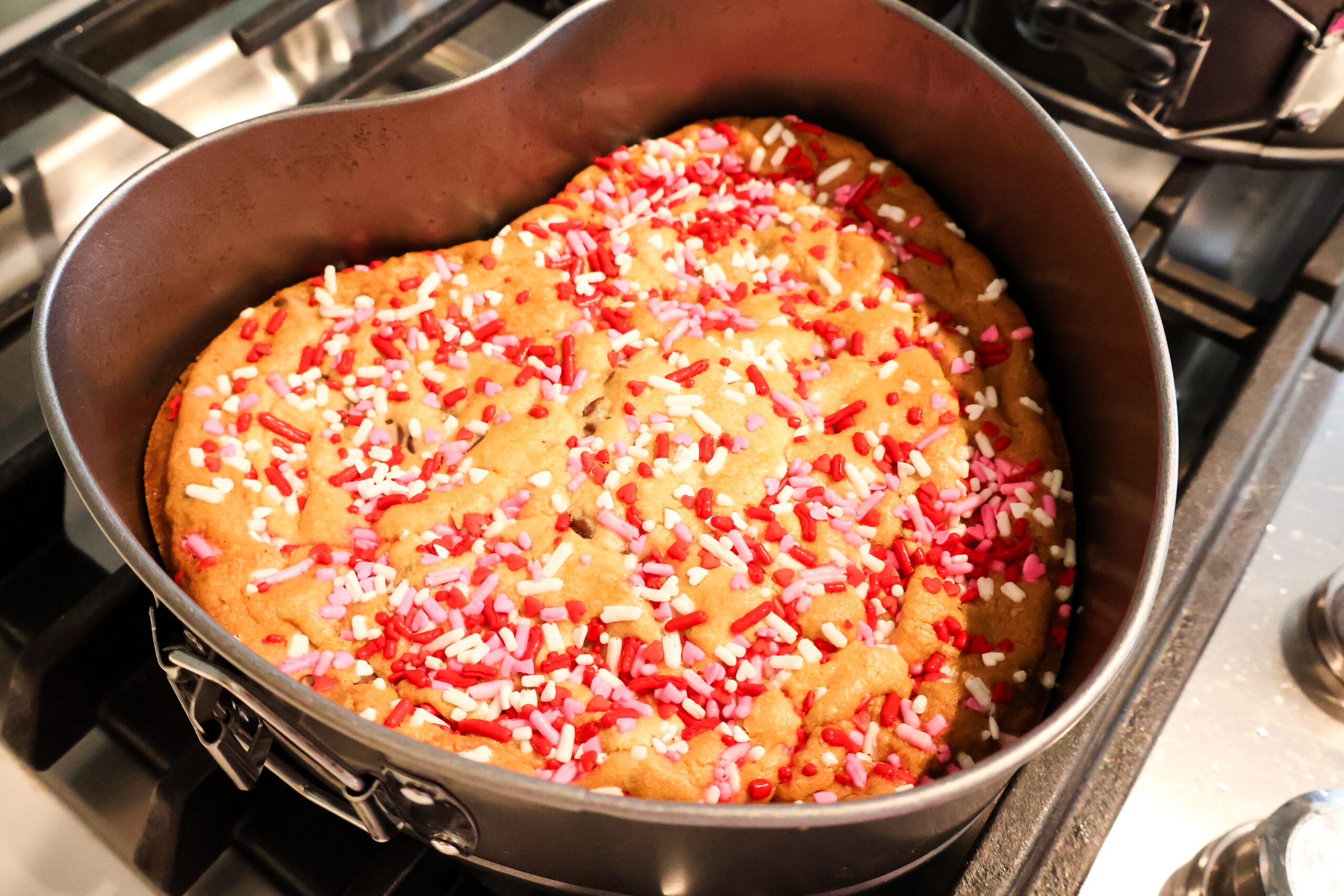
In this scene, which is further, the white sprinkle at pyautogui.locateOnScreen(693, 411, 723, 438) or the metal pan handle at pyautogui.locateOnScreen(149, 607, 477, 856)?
the white sprinkle at pyautogui.locateOnScreen(693, 411, 723, 438)

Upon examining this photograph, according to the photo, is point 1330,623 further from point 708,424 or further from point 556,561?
point 556,561

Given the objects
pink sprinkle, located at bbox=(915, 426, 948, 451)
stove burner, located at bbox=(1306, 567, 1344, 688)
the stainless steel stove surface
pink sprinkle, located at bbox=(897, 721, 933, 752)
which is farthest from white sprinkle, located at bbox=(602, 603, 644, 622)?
stove burner, located at bbox=(1306, 567, 1344, 688)

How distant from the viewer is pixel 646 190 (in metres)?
1.36

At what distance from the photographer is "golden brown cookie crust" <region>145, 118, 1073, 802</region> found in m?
1.00

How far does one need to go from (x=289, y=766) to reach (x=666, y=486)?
48 centimetres

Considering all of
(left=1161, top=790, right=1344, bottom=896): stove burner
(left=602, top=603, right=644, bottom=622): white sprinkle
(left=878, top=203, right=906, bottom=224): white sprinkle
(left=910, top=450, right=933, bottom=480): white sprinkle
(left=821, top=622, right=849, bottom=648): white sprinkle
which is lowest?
(left=602, top=603, right=644, bottom=622): white sprinkle

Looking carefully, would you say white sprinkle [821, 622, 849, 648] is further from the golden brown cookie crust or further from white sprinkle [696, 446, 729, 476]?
white sprinkle [696, 446, 729, 476]

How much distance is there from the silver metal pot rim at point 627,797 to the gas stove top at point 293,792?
24cm

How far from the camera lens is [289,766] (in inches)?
37.2

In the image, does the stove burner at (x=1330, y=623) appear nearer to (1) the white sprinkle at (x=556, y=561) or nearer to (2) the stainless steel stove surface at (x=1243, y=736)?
(2) the stainless steel stove surface at (x=1243, y=736)

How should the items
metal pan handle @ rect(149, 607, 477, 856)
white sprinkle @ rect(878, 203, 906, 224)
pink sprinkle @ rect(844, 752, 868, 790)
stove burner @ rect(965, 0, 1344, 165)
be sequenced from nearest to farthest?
metal pan handle @ rect(149, 607, 477, 856), pink sprinkle @ rect(844, 752, 868, 790), stove burner @ rect(965, 0, 1344, 165), white sprinkle @ rect(878, 203, 906, 224)

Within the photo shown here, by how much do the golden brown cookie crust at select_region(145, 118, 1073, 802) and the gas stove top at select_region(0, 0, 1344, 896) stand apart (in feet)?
0.42

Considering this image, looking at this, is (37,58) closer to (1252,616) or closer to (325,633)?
(325,633)

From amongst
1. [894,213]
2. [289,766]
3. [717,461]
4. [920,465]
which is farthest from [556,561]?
[894,213]
